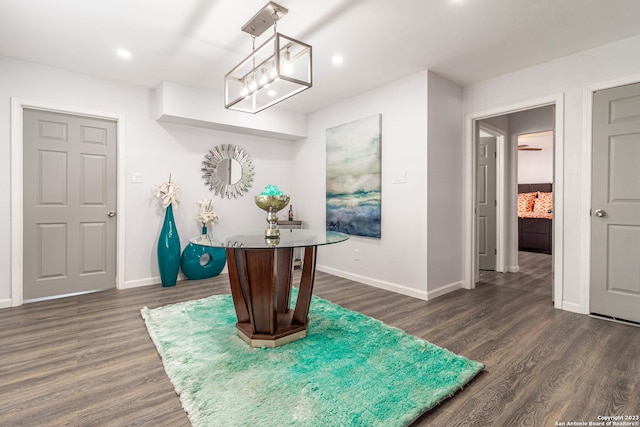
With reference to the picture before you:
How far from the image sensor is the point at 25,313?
2.93 metres

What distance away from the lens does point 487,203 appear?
4.73 m

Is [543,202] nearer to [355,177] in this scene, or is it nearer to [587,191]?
[587,191]

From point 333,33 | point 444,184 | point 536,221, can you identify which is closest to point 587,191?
point 444,184

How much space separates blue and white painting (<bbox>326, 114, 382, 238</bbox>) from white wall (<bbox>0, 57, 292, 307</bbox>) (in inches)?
46.1

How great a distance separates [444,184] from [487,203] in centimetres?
162

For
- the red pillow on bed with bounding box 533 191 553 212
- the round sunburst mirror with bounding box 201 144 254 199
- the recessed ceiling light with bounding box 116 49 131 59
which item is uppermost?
the recessed ceiling light with bounding box 116 49 131 59

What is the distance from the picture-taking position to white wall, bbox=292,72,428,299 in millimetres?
3383

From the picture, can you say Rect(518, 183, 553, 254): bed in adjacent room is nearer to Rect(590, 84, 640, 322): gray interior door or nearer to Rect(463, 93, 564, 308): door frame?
Rect(463, 93, 564, 308): door frame

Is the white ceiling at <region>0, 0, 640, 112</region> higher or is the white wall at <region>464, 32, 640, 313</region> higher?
the white ceiling at <region>0, 0, 640, 112</region>

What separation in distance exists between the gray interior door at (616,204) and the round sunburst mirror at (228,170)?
3.98 m

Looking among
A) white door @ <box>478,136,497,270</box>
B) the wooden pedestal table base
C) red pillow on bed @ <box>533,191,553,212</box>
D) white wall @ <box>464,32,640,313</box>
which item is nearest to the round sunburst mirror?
the wooden pedestal table base

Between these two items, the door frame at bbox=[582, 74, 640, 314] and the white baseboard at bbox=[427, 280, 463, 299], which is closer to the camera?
the door frame at bbox=[582, 74, 640, 314]

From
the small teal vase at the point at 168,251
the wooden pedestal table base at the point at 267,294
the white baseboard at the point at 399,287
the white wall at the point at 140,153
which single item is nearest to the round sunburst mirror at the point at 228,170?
the white wall at the point at 140,153

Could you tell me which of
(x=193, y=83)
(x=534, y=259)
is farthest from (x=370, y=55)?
(x=534, y=259)
